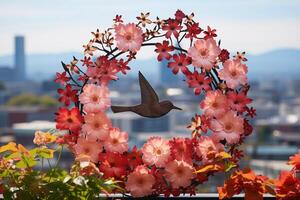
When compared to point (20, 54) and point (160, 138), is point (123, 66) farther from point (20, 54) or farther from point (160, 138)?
point (20, 54)

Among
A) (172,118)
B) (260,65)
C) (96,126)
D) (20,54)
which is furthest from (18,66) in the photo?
(96,126)

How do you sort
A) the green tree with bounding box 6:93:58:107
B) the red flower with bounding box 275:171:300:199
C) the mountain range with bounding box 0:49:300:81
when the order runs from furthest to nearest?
the mountain range with bounding box 0:49:300:81 → the green tree with bounding box 6:93:58:107 → the red flower with bounding box 275:171:300:199

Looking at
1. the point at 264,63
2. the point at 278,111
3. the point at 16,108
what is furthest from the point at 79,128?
the point at 264,63

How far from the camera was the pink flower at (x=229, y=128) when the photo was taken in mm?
1271

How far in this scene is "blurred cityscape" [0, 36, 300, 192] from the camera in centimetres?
4256

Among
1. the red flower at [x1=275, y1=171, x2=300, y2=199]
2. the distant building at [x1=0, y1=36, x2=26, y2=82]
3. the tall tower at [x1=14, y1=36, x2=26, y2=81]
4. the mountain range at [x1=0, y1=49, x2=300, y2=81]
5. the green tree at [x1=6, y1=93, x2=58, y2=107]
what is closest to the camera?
the red flower at [x1=275, y1=171, x2=300, y2=199]

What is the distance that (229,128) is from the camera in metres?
1.28

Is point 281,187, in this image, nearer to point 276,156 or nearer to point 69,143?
point 69,143

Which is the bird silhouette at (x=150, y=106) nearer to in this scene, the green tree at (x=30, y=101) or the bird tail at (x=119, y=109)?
the bird tail at (x=119, y=109)

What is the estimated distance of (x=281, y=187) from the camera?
1191 millimetres

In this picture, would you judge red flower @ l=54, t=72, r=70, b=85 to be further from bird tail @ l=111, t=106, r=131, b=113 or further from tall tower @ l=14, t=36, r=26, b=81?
tall tower @ l=14, t=36, r=26, b=81

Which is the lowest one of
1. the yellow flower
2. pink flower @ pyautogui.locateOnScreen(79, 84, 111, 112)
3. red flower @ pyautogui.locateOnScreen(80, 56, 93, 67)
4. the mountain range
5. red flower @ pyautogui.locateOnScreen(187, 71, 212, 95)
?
the yellow flower

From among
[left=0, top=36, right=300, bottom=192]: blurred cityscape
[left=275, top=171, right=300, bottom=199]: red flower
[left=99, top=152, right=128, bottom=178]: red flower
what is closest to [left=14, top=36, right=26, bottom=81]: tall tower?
[left=0, top=36, right=300, bottom=192]: blurred cityscape

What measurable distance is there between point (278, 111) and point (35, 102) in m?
22.2
